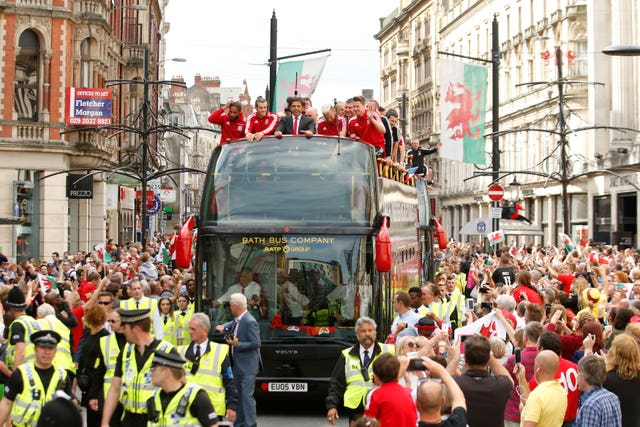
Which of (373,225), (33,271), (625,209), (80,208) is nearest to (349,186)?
(373,225)

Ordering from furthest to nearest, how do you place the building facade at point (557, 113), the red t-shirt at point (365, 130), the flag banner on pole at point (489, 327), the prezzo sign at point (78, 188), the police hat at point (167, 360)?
1. the building facade at point (557, 113)
2. the prezzo sign at point (78, 188)
3. the red t-shirt at point (365, 130)
4. the flag banner on pole at point (489, 327)
5. the police hat at point (167, 360)

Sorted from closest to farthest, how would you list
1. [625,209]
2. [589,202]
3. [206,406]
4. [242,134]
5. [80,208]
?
[206,406], [242,134], [80,208], [625,209], [589,202]

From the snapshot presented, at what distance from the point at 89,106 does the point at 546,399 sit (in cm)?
3149

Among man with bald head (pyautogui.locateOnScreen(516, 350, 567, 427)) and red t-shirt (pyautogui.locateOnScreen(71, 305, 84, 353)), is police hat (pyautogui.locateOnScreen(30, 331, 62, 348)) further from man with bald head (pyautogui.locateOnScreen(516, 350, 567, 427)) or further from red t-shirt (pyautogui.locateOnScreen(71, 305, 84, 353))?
red t-shirt (pyautogui.locateOnScreen(71, 305, 84, 353))

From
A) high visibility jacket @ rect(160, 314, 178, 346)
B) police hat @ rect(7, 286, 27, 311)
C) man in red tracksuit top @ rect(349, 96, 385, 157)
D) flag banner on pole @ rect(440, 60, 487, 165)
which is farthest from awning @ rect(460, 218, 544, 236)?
police hat @ rect(7, 286, 27, 311)

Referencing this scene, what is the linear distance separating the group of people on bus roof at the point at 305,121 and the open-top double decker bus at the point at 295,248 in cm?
61

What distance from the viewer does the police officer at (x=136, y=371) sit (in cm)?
918

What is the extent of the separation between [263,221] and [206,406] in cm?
814

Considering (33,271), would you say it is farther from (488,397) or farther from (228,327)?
(488,397)

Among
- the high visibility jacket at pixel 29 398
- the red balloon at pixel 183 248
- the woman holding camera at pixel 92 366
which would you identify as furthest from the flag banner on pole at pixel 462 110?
the high visibility jacket at pixel 29 398

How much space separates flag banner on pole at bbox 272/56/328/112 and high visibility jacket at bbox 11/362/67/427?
16523 mm

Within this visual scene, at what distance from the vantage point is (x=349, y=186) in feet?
51.2

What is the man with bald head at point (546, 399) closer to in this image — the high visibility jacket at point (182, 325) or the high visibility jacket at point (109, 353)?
the high visibility jacket at point (109, 353)

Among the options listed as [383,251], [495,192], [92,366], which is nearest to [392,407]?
[92,366]
